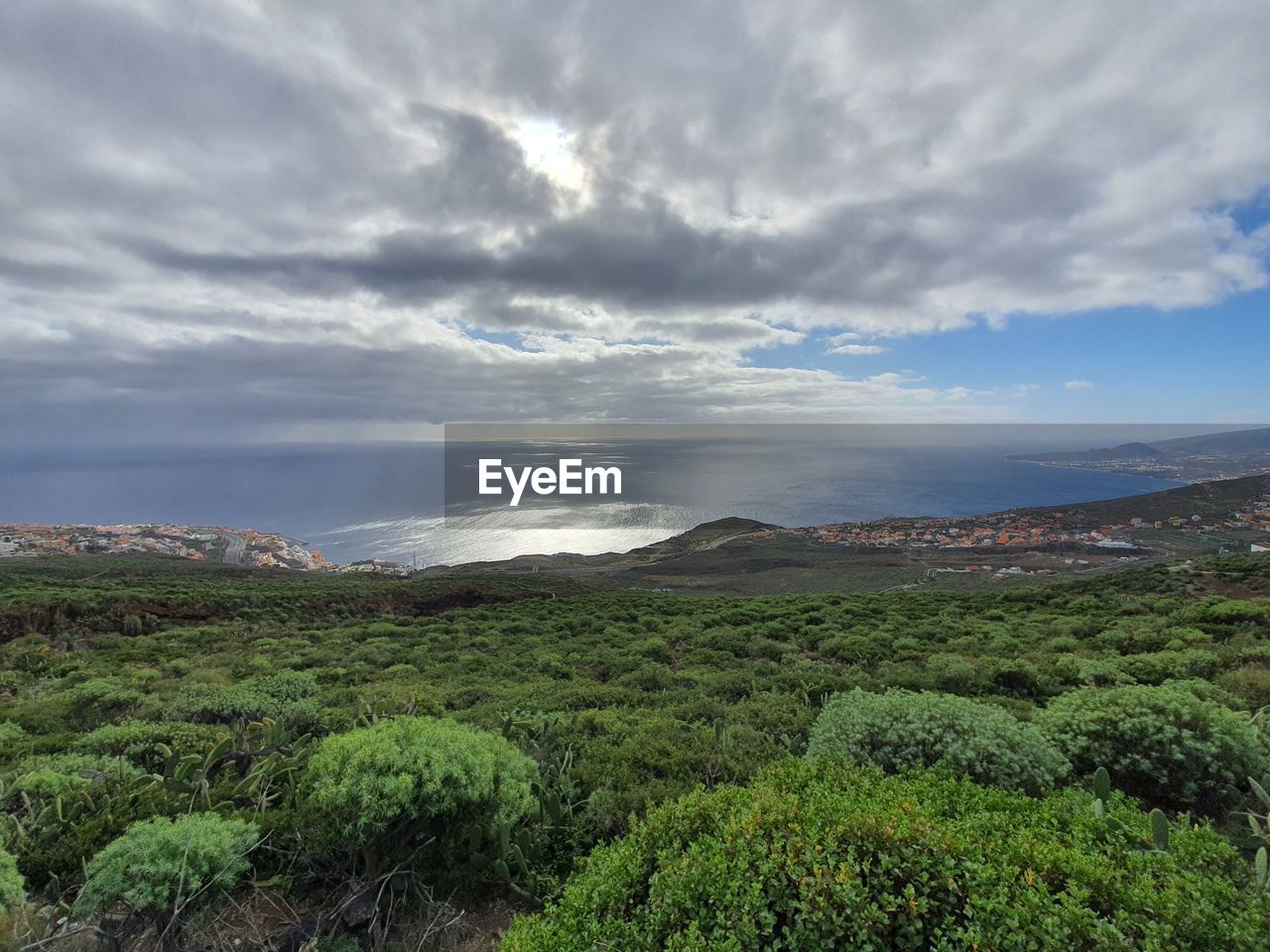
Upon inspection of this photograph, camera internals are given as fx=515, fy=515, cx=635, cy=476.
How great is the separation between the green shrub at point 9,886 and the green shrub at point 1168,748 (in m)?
7.04

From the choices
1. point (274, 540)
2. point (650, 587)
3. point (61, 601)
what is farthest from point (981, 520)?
point (274, 540)

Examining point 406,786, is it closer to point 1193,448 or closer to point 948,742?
point 948,742

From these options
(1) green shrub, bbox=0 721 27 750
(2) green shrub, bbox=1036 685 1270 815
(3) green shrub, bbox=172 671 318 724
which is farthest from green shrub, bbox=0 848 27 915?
(2) green shrub, bbox=1036 685 1270 815

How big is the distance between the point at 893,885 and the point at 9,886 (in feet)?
14.5

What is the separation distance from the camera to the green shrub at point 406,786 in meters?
3.20

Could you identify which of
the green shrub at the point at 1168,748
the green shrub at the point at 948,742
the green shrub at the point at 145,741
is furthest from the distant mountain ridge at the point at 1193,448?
the green shrub at the point at 145,741

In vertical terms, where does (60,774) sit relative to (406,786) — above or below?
below

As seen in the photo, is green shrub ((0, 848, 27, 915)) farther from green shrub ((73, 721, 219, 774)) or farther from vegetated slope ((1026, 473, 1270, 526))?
vegetated slope ((1026, 473, 1270, 526))

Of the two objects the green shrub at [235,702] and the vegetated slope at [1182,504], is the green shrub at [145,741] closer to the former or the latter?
the green shrub at [235,702]

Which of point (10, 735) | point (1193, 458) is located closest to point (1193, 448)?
point (1193, 458)

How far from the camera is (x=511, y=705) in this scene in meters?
7.47

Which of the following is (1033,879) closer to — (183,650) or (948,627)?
(948,627)

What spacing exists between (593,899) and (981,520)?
7661 cm

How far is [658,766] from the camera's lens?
480 centimetres
